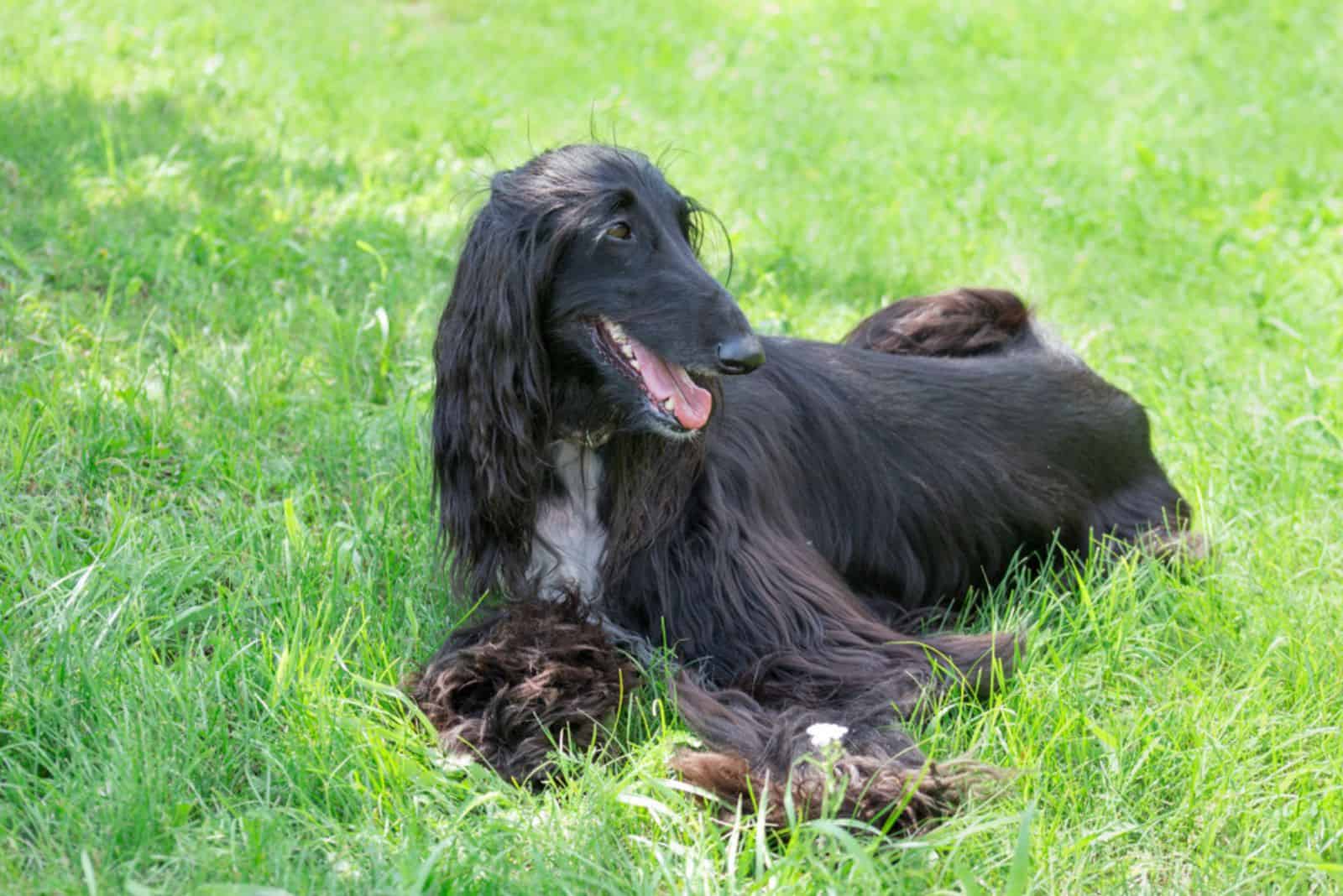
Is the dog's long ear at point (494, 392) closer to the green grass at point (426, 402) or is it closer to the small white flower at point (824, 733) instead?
the green grass at point (426, 402)

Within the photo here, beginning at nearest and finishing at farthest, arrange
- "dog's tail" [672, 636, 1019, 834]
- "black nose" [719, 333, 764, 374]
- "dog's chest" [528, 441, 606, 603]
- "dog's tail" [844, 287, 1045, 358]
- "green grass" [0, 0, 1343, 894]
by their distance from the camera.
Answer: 1. "green grass" [0, 0, 1343, 894]
2. "dog's tail" [672, 636, 1019, 834]
3. "black nose" [719, 333, 764, 374]
4. "dog's chest" [528, 441, 606, 603]
5. "dog's tail" [844, 287, 1045, 358]

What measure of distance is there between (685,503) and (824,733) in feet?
2.41

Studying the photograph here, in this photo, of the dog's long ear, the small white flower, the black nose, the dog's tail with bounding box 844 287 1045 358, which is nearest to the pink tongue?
the black nose

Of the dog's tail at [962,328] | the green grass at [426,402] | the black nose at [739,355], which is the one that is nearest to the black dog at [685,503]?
the black nose at [739,355]

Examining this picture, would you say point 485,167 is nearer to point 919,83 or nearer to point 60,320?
point 60,320

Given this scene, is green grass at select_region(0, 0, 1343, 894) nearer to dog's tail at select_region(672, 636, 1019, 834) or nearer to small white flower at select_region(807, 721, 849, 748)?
dog's tail at select_region(672, 636, 1019, 834)

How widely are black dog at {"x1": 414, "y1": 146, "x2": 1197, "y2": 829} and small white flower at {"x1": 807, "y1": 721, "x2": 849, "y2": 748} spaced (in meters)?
0.05

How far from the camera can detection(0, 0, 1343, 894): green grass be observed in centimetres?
265

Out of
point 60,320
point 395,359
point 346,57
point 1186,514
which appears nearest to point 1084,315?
point 1186,514

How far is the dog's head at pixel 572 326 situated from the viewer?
10.1 ft

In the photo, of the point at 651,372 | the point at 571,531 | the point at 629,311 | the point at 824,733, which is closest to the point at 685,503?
the point at 571,531

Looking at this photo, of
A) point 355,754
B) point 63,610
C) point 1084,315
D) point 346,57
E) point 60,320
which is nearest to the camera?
point 355,754

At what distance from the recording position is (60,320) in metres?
4.76

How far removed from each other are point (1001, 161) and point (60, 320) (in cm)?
486
